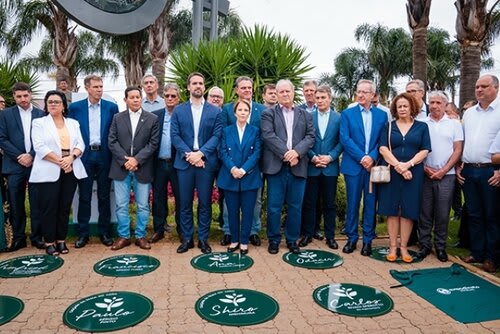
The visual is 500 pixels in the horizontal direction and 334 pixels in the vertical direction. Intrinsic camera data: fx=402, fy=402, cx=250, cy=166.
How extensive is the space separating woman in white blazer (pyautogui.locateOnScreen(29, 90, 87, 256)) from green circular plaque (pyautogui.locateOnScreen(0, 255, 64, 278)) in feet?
0.67

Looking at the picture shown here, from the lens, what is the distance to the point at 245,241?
5.41 meters

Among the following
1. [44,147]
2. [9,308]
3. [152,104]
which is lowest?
[9,308]

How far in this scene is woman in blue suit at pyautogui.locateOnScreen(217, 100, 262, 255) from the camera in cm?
523

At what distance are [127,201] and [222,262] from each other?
164 centimetres

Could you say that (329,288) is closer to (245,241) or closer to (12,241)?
(245,241)

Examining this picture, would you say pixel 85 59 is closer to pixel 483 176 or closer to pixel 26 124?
pixel 26 124

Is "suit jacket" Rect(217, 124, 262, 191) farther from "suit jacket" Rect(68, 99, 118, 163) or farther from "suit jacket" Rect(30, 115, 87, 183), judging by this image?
"suit jacket" Rect(30, 115, 87, 183)

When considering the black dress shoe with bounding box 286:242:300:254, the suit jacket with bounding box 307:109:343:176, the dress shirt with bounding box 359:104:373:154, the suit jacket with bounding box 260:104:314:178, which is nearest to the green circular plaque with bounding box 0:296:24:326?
the suit jacket with bounding box 260:104:314:178

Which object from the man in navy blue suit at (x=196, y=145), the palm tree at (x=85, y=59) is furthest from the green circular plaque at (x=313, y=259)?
the palm tree at (x=85, y=59)

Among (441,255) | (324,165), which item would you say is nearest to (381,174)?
(324,165)

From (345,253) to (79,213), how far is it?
12.2 feet

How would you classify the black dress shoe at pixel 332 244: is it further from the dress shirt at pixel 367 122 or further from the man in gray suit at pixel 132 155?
the man in gray suit at pixel 132 155

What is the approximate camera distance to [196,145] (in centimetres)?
540

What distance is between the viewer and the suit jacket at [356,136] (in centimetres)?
530
